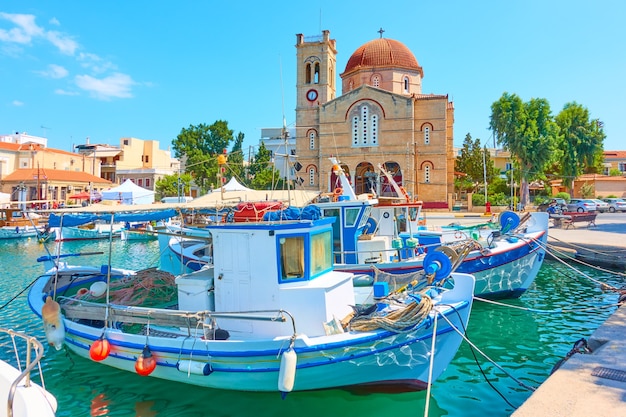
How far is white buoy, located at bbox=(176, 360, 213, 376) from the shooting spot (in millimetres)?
6714

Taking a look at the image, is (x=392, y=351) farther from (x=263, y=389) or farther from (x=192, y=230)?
(x=192, y=230)

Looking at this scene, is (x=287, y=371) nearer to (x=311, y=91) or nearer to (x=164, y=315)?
(x=164, y=315)

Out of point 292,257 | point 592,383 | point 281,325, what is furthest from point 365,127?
point 592,383

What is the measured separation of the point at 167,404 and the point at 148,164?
201ft

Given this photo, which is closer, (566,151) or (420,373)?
(420,373)

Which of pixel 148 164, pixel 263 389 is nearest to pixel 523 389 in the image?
pixel 263 389

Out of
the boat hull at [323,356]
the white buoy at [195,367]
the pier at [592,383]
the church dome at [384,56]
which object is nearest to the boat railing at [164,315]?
the boat hull at [323,356]

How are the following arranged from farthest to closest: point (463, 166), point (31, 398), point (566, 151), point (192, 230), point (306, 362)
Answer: point (463, 166), point (566, 151), point (192, 230), point (306, 362), point (31, 398)

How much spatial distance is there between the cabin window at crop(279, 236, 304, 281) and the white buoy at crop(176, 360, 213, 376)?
6.04 feet

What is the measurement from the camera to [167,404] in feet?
23.0

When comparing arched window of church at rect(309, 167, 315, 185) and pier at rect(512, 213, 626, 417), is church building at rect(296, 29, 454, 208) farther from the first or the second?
pier at rect(512, 213, 626, 417)

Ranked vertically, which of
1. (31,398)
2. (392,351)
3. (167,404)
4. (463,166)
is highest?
(463,166)

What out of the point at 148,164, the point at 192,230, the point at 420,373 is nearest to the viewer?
the point at 420,373

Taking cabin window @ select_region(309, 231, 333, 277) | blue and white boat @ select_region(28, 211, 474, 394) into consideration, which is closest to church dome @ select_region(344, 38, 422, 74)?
cabin window @ select_region(309, 231, 333, 277)
